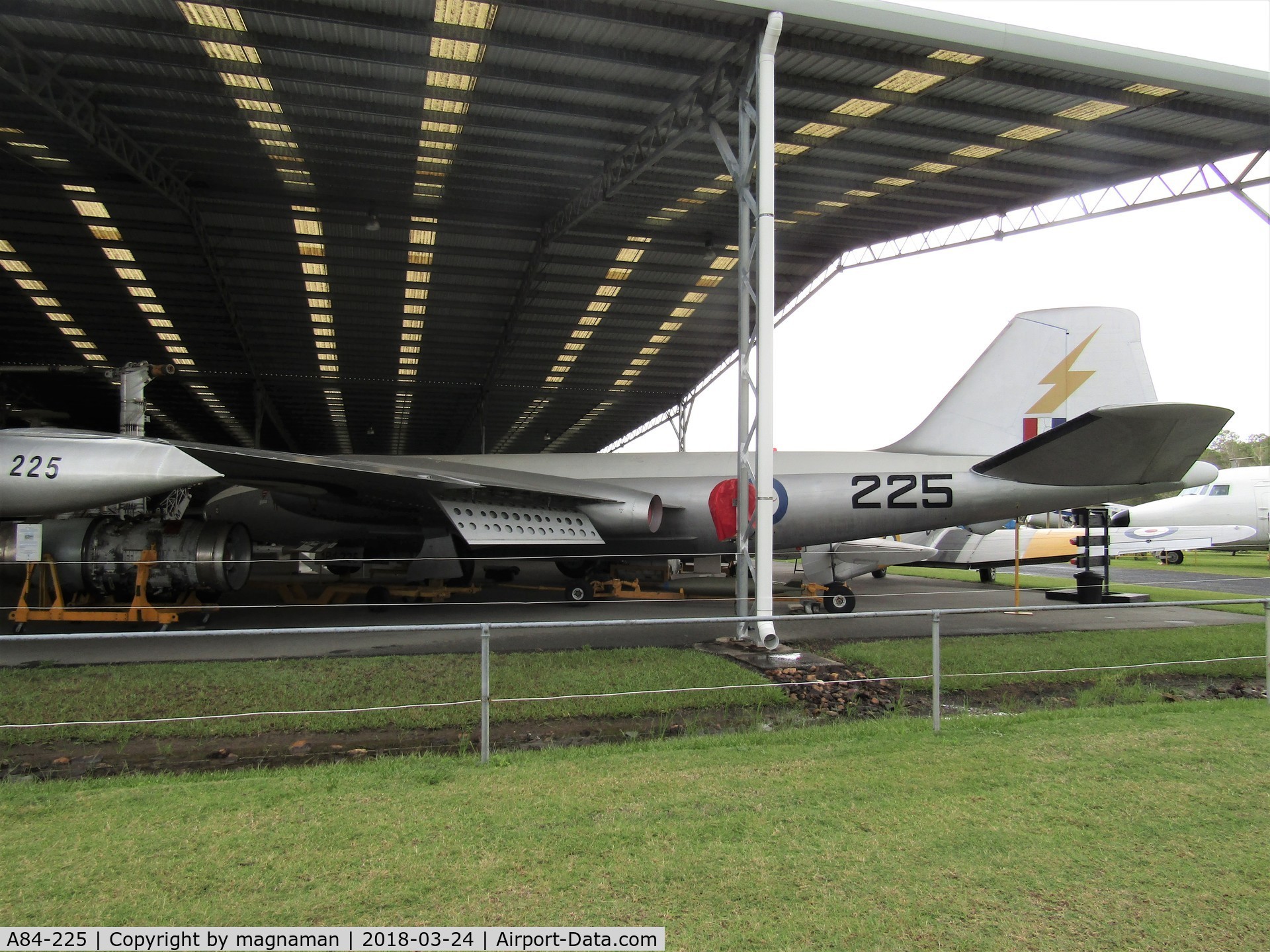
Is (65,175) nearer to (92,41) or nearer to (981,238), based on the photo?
(92,41)

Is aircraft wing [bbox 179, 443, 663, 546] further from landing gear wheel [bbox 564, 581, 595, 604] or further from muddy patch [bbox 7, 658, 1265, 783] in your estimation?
muddy patch [bbox 7, 658, 1265, 783]

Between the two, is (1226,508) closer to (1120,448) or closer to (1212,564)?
(1212,564)

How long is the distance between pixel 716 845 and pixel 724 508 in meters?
9.69

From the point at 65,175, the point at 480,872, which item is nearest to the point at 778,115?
the point at 480,872

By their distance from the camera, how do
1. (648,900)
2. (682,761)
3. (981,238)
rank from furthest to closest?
(981,238) < (682,761) < (648,900)

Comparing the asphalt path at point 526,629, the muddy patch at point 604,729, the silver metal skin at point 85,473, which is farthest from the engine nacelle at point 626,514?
the silver metal skin at point 85,473

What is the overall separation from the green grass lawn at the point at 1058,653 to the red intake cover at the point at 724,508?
3226mm

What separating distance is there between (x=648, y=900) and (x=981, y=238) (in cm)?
1564

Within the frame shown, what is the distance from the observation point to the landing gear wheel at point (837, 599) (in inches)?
524

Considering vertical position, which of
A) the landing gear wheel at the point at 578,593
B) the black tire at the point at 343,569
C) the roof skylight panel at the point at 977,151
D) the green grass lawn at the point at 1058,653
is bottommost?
the green grass lawn at the point at 1058,653

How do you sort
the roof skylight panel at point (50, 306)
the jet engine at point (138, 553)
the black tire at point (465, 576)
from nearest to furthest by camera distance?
the jet engine at point (138, 553) < the black tire at point (465, 576) < the roof skylight panel at point (50, 306)

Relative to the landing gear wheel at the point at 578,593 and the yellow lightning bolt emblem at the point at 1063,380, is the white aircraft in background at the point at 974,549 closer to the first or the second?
the yellow lightning bolt emblem at the point at 1063,380

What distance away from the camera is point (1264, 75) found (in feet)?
34.2

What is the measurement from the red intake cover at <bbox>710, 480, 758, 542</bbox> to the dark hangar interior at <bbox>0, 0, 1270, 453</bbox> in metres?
5.51
